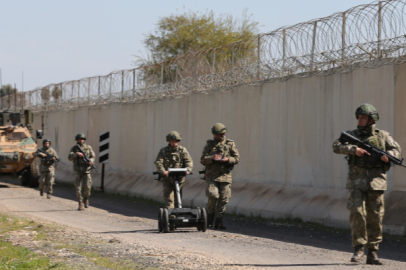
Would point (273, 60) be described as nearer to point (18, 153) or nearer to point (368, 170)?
point (368, 170)

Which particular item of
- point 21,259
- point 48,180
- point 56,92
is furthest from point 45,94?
point 21,259

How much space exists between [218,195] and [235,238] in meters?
1.37

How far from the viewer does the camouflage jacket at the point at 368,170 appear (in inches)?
261

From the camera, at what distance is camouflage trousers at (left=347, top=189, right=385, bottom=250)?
6.64 m

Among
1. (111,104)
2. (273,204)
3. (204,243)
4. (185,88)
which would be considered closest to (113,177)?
(111,104)

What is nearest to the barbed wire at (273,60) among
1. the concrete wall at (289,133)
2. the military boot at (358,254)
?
the concrete wall at (289,133)

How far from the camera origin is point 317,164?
1155 centimetres

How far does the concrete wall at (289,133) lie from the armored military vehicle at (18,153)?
182 inches

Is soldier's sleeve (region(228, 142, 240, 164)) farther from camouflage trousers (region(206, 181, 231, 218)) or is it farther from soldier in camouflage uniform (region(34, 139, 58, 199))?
soldier in camouflage uniform (region(34, 139, 58, 199))

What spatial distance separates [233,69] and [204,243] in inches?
246

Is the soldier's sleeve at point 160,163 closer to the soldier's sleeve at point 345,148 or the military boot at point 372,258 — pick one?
the soldier's sleeve at point 345,148

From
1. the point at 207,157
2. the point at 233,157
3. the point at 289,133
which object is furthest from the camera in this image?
the point at 289,133

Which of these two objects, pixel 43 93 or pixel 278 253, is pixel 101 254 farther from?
pixel 43 93

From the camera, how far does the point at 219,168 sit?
10305 millimetres
